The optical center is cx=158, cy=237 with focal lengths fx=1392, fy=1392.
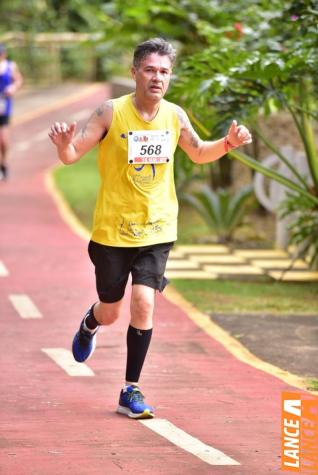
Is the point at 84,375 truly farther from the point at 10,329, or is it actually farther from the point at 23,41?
the point at 23,41

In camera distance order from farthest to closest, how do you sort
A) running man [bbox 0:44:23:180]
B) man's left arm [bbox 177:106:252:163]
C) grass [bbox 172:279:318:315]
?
running man [bbox 0:44:23:180] → grass [bbox 172:279:318:315] → man's left arm [bbox 177:106:252:163]

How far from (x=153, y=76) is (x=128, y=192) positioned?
63 centimetres

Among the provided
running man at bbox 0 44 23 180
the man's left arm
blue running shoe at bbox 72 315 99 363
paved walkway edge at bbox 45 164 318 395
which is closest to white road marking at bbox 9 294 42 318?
paved walkway edge at bbox 45 164 318 395

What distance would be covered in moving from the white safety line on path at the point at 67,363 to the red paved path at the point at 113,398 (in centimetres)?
6

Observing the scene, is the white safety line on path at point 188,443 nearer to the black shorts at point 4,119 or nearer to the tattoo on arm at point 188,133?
the tattoo on arm at point 188,133

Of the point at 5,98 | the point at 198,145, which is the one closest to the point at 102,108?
the point at 198,145

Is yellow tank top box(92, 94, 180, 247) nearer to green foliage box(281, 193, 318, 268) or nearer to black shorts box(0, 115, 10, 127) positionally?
green foliage box(281, 193, 318, 268)

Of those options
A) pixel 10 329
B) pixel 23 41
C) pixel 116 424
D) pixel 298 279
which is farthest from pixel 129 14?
pixel 23 41

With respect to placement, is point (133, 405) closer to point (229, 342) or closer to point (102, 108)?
point (102, 108)

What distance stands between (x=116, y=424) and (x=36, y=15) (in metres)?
41.6

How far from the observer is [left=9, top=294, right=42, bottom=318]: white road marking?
35.9ft

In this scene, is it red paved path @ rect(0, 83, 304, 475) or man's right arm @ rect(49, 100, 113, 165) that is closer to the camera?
red paved path @ rect(0, 83, 304, 475)

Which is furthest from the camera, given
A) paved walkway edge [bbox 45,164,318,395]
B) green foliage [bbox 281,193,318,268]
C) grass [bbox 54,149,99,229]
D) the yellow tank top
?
grass [bbox 54,149,99,229]

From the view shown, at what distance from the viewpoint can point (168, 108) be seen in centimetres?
755
